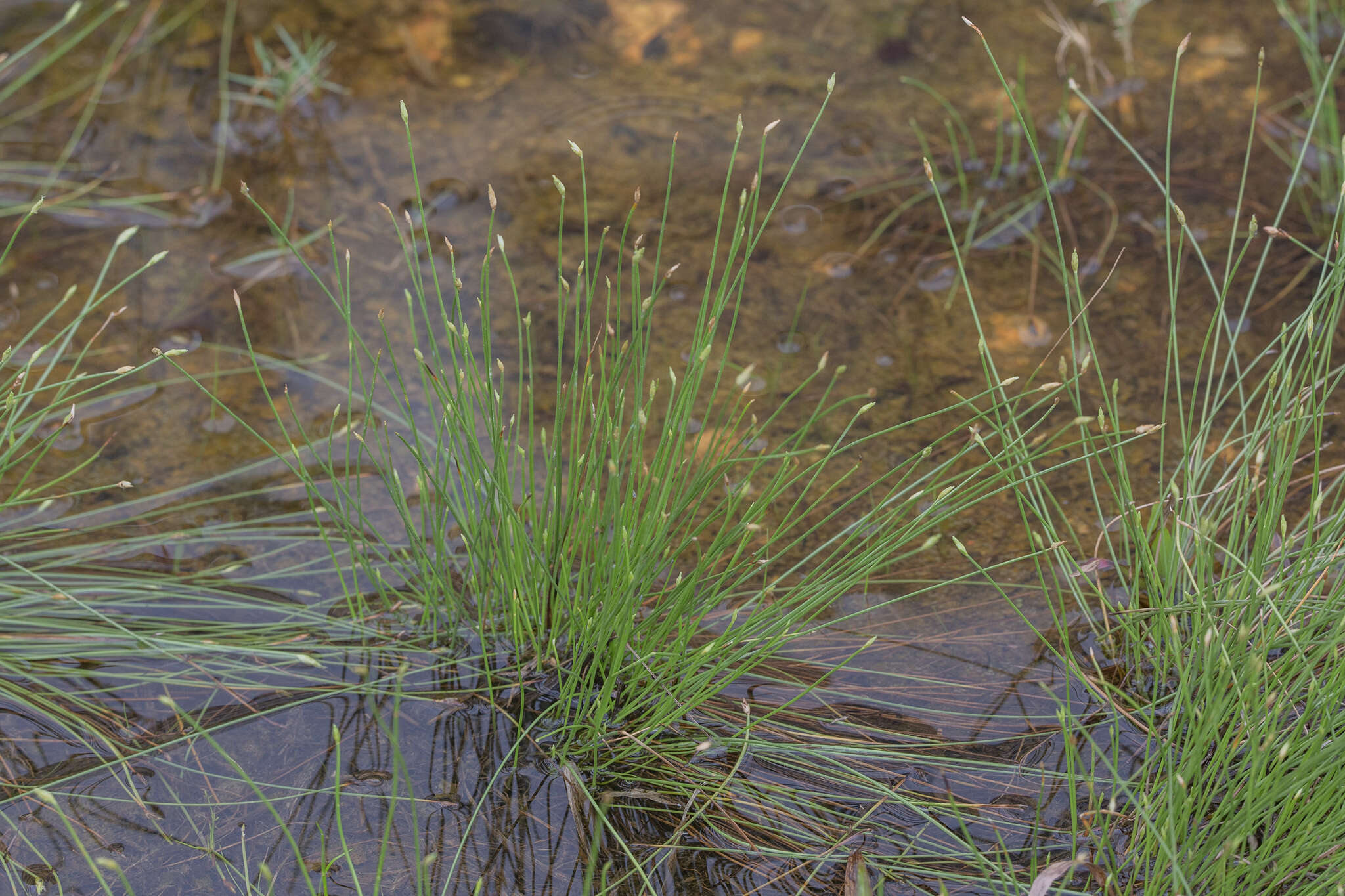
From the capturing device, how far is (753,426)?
1.50m

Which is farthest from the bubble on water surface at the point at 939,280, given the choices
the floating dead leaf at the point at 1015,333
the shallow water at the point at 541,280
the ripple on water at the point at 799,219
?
the ripple on water at the point at 799,219

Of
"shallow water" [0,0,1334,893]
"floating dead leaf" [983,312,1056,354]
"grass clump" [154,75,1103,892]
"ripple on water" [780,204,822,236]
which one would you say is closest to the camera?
"grass clump" [154,75,1103,892]

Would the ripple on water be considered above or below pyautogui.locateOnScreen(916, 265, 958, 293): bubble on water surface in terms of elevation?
above

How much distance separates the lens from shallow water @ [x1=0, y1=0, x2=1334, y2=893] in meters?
1.63

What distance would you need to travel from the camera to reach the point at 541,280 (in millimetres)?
2490

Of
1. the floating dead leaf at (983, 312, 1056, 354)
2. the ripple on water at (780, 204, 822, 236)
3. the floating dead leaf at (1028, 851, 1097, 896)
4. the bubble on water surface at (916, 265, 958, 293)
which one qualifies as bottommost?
the floating dead leaf at (1028, 851, 1097, 896)

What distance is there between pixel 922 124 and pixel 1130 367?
3.05 feet

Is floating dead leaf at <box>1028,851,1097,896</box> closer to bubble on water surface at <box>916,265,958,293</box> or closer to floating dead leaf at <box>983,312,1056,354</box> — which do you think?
floating dead leaf at <box>983,312,1056,354</box>

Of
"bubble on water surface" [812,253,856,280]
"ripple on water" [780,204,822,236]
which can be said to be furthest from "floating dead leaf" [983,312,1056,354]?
"ripple on water" [780,204,822,236]

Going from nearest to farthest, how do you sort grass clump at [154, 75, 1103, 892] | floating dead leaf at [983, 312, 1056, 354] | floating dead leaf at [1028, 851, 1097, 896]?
floating dead leaf at [1028, 851, 1097, 896] < grass clump at [154, 75, 1103, 892] < floating dead leaf at [983, 312, 1056, 354]

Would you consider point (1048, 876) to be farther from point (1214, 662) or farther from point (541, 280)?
point (541, 280)

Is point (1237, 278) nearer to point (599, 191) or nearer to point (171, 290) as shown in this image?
point (599, 191)

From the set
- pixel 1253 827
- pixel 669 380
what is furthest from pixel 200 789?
pixel 1253 827

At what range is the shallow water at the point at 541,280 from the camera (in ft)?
5.34
